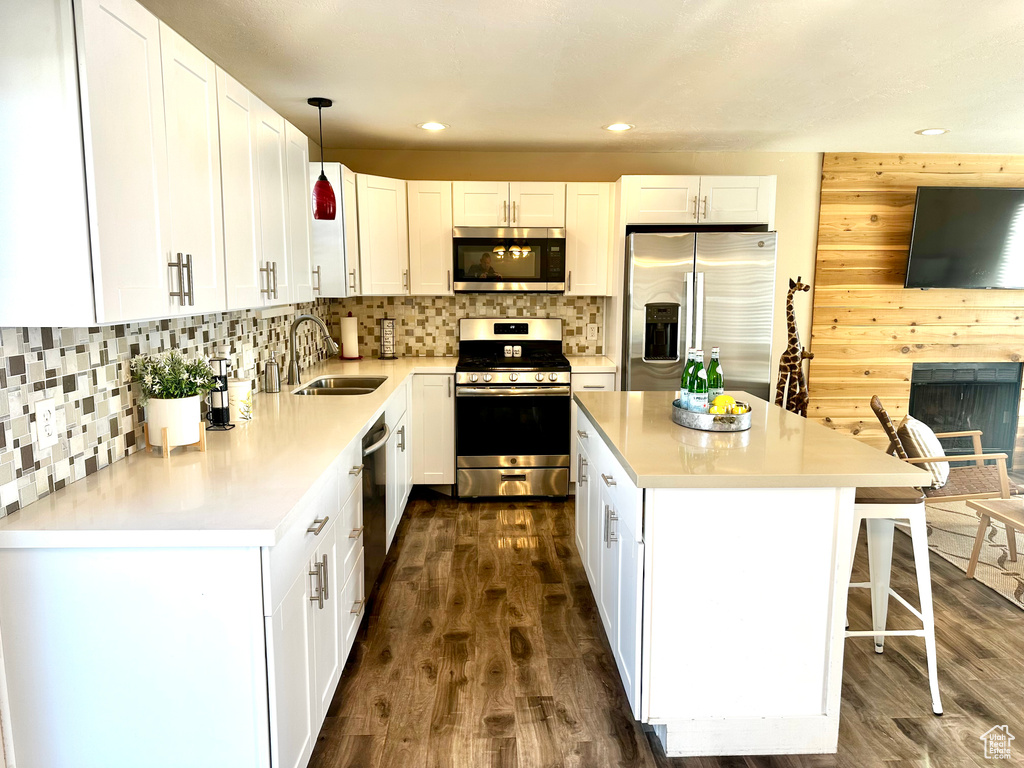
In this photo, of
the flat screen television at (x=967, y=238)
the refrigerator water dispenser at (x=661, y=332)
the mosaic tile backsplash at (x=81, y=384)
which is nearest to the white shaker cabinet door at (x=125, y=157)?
the mosaic tile backsplash at (x=81, y=384)

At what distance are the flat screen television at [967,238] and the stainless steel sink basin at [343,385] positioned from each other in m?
3.79

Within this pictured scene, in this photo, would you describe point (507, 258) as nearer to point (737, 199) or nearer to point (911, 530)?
point (737, 199)

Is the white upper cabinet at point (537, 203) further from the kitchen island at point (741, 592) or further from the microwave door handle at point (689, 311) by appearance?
the kitchen island at point (741, 592)

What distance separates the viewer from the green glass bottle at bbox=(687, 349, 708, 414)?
2.49m

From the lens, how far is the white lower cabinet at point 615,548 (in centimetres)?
201

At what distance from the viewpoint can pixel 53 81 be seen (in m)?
1.38

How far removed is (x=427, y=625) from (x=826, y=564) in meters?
1.61

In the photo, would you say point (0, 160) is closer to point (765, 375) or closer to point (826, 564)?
point (826, 564)

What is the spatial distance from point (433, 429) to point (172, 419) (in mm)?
2374

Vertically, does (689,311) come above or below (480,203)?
below

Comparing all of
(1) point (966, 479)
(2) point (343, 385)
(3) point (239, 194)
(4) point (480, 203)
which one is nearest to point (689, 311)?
(4) point (480, 203)

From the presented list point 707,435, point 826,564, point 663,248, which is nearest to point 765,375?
point 663,248

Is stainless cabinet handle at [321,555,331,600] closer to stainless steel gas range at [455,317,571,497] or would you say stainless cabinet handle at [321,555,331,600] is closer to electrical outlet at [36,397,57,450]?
electrical outlet at [36,397,57,450]

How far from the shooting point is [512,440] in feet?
14.4
